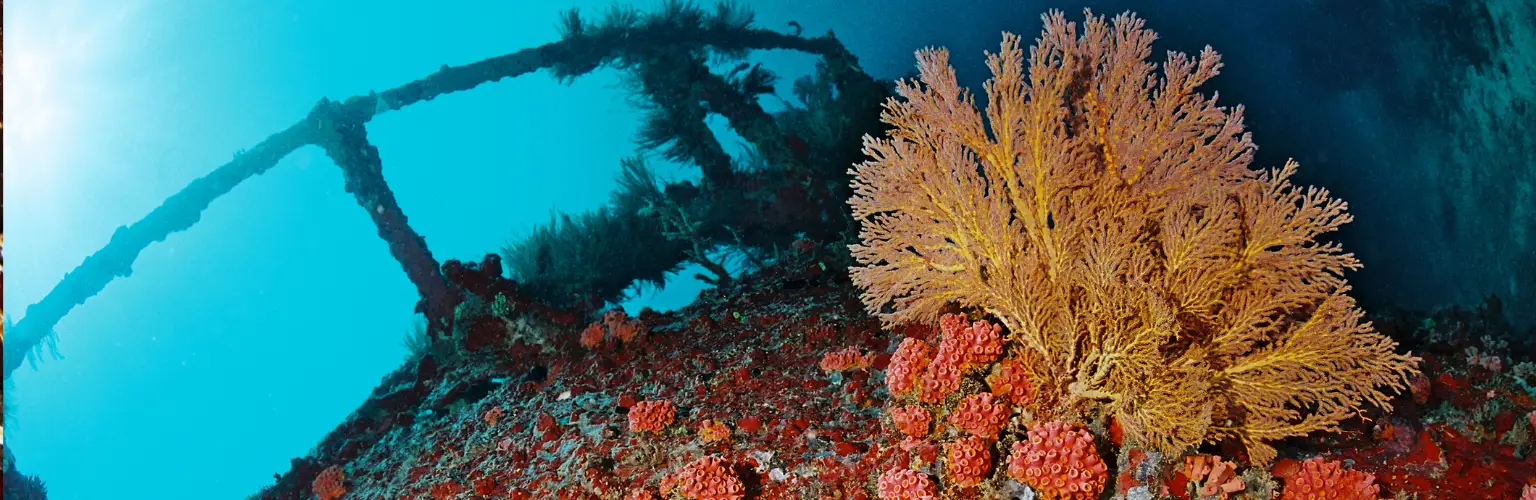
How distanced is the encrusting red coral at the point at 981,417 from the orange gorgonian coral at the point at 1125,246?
0.21 m

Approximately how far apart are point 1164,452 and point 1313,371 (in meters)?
0.98

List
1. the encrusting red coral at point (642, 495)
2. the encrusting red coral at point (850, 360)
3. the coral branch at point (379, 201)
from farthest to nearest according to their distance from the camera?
the coral branch at point (379, 201) → the encrusting red coral at point (850, 360) → the encrusting red coral at point (642, 495)

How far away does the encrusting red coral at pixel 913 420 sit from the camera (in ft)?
11.0

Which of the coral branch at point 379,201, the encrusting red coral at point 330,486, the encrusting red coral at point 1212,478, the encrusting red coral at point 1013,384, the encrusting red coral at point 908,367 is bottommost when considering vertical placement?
the encrusting red coral at point 1212,478

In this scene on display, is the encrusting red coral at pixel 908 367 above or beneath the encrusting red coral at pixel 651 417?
beneath

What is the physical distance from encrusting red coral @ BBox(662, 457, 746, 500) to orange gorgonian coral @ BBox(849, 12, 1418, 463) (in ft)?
3.59

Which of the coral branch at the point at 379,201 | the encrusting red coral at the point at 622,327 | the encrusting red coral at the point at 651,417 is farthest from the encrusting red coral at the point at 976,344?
the coral branch at the point at 379,201

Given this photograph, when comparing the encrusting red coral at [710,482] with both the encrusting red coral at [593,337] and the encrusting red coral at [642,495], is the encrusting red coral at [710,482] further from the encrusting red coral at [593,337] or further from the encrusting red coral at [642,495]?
the encrusting red coral at [593,337]

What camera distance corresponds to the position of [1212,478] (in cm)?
285

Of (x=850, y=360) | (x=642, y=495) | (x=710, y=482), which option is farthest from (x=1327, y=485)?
(x=642, y=495)

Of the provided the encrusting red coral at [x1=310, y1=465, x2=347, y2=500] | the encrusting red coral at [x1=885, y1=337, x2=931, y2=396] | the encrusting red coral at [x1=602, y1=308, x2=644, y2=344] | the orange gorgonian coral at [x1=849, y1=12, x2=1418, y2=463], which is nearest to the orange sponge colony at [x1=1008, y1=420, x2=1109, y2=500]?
the orange gorgonian coral at [x1=849, y1=12, x2=1418, y2=463]

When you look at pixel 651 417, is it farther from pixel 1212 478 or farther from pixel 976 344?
pixel 1212 478

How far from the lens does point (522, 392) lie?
21.4 feet

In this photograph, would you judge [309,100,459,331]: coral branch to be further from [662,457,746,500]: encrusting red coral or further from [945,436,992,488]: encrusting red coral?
[945,436,992,488]: encrusting red coral
